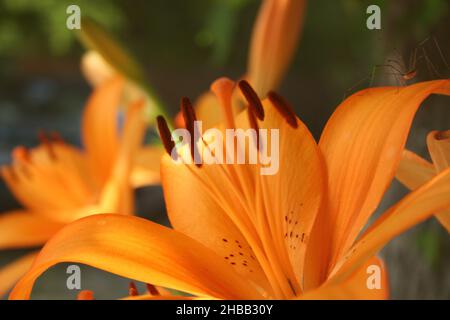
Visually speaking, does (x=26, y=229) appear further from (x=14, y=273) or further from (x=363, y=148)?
(x=363, y=148)

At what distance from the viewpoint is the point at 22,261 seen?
333mm

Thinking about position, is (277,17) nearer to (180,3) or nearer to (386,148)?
(386,148)

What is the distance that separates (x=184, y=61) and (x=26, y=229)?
48 cm

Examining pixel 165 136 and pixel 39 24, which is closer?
pixel 165 136

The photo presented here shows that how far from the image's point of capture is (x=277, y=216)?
0.24 metres

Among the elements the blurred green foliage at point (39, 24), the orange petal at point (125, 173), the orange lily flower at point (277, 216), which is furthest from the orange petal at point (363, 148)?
the blurred green foliage at point (39, 24)

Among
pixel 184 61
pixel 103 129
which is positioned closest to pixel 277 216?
pixel 103 129

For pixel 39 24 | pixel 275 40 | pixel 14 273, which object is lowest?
pixel 14 273

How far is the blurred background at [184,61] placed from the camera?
41 centimetres

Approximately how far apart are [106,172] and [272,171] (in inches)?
5.2

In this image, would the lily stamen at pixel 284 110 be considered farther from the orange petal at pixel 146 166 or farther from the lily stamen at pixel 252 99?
the orange petal at pixel 146 166

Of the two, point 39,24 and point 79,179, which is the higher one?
point 39,24

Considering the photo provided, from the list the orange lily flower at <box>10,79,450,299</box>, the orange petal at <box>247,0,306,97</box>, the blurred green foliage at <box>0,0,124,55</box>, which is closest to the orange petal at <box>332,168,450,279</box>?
the orange lily flower at <box>10,79,450,299</box>

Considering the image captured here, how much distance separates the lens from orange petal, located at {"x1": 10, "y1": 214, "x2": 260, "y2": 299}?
209 millimetres
